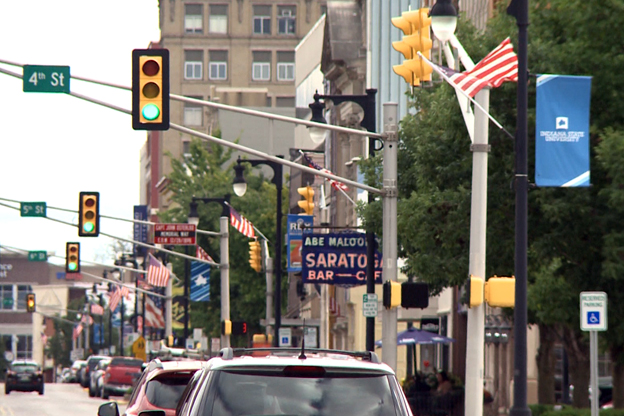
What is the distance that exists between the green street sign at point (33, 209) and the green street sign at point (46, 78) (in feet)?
58.0

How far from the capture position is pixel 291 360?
854 cm

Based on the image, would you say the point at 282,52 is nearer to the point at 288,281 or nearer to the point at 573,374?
the point at 288,281

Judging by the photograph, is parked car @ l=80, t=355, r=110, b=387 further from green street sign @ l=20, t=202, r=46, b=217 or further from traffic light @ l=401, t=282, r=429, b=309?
traffic light @ l=401, t=282, r=429, b=309

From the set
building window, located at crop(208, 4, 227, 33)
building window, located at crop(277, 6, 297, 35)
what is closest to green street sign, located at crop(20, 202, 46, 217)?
building window, located at crop(208, 4, 227, 33)

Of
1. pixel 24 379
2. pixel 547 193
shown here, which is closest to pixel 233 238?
pixel 24 379

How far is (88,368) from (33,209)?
35475 millimetres

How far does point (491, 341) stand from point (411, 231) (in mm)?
17003

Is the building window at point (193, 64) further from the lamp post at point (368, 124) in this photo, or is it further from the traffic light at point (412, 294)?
the traffic light at point (412, 294)

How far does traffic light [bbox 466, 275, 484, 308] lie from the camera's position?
18.5m

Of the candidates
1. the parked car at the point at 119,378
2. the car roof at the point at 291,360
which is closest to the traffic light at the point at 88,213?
the parked car at the point at 119,378

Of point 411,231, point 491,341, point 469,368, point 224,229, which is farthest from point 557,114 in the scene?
point 224,229

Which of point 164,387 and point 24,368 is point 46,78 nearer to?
point 164,387

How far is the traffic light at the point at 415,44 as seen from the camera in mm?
16609

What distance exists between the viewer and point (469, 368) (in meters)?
19.1
